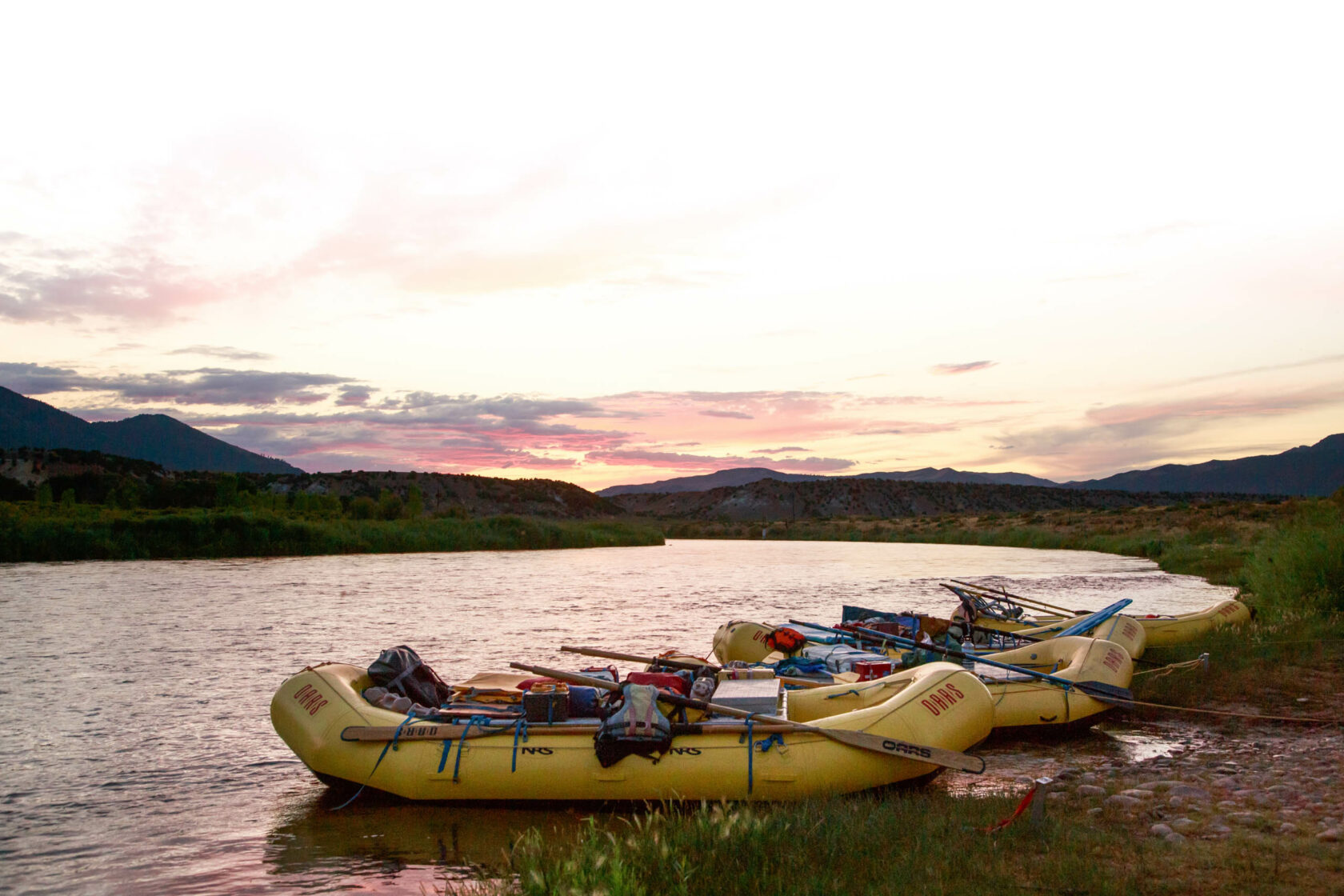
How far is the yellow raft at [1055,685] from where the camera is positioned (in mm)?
11578

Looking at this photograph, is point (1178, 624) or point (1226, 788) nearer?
point (1226, 788)

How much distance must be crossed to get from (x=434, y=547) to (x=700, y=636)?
3706cm

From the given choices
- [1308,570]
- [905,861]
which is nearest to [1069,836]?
[905,861]

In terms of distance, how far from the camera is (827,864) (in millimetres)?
6234

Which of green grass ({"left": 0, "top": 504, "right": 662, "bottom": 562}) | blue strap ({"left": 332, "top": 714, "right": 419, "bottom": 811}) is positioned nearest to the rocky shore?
blue strap ({"left": 332, "top": 714, "right": 419, "bottom": 811})

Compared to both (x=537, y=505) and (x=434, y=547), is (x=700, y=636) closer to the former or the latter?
(x=434, y=547)

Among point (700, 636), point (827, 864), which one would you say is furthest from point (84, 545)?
point (827, 864)

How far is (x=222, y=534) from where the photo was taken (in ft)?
150

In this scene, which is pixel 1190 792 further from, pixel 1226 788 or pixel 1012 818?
pixel 1012 818

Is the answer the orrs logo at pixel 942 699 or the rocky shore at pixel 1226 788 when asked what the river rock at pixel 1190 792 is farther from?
the orrs logo at pixel 942 699

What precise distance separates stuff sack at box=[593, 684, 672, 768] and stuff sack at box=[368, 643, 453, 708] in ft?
9.63

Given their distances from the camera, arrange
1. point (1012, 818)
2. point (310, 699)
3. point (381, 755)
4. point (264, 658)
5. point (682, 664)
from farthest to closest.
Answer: point (264, 658)
point (682, 664)
point (310, 699)
point (381, 755)
point (1012, 818)

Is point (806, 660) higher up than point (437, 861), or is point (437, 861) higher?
point (806, 660)

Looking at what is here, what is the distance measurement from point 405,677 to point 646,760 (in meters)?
3.53
